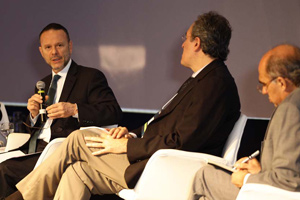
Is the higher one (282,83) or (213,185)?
(282,83)

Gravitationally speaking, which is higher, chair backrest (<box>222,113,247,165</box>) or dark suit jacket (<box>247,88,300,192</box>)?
dark suit jacket (<box>247,88,300,192</box>)

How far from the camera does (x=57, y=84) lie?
412 centimetres

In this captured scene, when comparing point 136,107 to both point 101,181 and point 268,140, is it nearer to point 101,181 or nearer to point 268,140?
point 101,181

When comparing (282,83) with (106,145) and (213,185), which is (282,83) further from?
(106,145)

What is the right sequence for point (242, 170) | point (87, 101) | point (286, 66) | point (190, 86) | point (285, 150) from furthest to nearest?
point (87, 101) → point (190, 86) → point (242, 170) → point (286, 66) → point (285, 150)

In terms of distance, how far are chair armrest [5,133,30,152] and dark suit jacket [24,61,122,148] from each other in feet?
0.21

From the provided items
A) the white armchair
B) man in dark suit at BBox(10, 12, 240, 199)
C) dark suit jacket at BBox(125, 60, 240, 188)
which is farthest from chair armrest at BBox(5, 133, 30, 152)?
the white armchair

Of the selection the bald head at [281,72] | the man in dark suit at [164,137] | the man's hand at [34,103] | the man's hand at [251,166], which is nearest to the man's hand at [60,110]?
the man's hand at [34,103]

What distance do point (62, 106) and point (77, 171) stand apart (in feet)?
2.76

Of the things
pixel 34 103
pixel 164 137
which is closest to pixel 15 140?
pixel 34 103

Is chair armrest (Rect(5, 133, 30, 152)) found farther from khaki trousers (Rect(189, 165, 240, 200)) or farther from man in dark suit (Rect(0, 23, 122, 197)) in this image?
khaki trousers (Rect(189, 165, 240, 200))

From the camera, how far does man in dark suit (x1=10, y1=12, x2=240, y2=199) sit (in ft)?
9.43

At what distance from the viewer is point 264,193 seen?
2.14 m

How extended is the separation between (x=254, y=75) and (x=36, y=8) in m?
2.71
